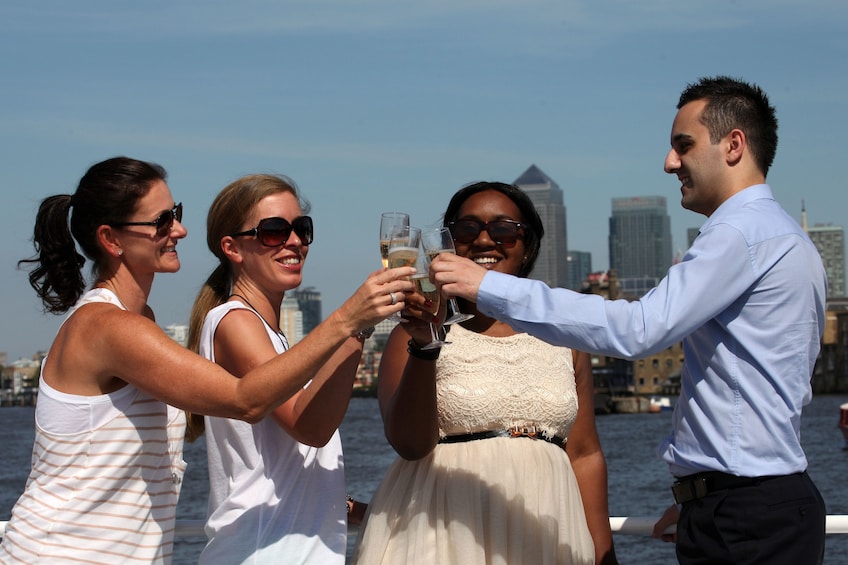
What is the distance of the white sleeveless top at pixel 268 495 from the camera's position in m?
3.33

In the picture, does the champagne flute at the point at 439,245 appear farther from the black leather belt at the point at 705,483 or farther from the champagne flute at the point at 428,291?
the black leather belt at the point at 705,483

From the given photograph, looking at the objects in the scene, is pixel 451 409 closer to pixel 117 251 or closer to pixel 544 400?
pixel 544 400

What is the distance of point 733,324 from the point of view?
126 inches

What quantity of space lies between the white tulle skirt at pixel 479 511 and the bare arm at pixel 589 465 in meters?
0.15

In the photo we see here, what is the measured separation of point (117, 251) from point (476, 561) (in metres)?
1.49

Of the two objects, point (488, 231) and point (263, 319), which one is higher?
point (488, 231)

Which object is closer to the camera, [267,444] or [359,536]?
[267,444]

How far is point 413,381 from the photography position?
363cm

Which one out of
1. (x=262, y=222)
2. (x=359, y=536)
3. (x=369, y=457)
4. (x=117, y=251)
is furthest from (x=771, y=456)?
(x=369, y=457)

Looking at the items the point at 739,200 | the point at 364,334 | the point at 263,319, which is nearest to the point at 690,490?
the point at 739,200

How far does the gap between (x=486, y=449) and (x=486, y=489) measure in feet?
0.46

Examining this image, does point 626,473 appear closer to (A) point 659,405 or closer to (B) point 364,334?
(B) point 364,334

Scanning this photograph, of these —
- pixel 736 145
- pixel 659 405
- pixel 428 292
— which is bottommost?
pixel 659 405

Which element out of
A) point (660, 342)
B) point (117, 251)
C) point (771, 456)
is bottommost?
point (771, 456)
